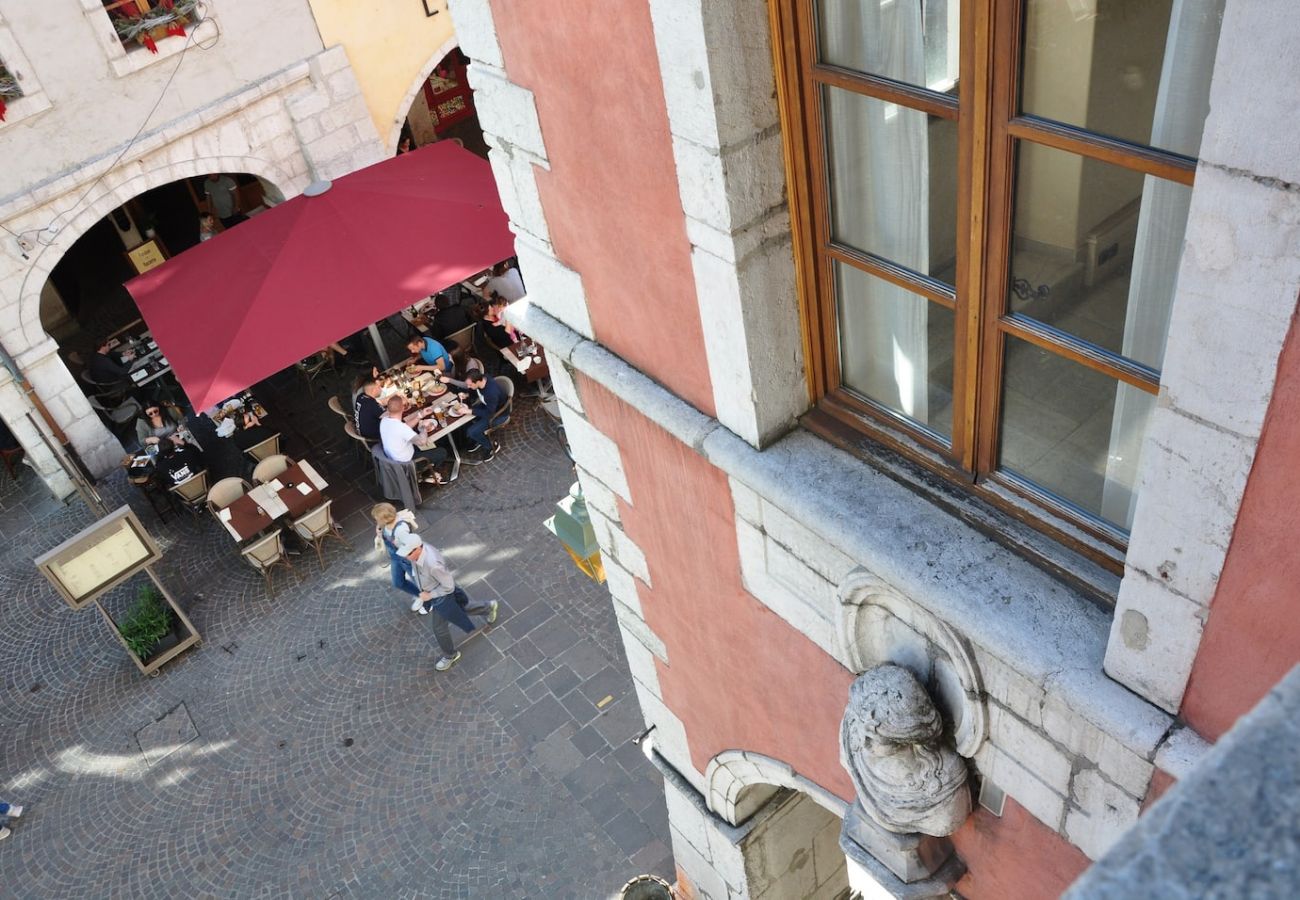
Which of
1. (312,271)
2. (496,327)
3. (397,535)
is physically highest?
(312,271)

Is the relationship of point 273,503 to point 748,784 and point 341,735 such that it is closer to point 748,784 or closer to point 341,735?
point 341,735

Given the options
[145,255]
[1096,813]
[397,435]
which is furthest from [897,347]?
[145,255]

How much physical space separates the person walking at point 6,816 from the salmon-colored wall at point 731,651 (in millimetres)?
6225

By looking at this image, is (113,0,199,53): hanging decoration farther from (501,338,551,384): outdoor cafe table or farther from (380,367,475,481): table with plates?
(501,338,551,384): outdoor cafe table

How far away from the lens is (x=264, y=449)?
1150 cm

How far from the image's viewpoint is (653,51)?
336cm

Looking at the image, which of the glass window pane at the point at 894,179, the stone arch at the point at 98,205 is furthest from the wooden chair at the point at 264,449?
the glass window pane at the point at 894,179

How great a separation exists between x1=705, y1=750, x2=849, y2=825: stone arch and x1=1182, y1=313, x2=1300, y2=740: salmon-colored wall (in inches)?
91.3

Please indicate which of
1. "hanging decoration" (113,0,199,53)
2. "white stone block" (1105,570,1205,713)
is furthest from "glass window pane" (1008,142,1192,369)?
"hanging decoration" (113,0,199,53)

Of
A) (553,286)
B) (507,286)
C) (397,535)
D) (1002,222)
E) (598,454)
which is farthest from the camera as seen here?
(507,286)

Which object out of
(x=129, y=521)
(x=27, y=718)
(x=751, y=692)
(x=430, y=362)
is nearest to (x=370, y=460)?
(x=430, y=362)

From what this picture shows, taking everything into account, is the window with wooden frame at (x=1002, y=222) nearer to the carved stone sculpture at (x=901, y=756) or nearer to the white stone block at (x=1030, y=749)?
the white stone block at (x=1030, y=749)

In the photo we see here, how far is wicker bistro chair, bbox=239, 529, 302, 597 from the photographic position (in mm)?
10391

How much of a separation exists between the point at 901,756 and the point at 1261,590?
4.60 ft
